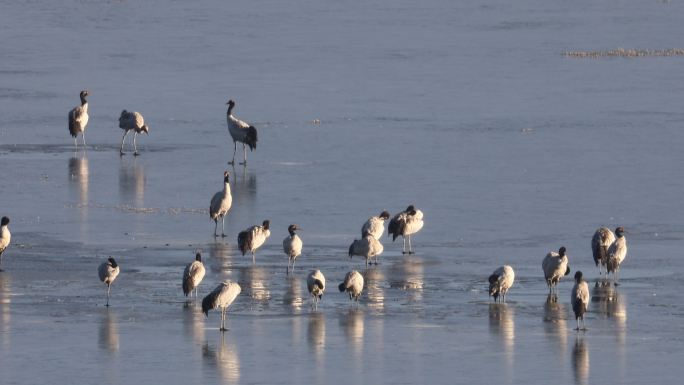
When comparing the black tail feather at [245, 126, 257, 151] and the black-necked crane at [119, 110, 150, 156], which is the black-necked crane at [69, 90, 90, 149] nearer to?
the black-necked crane at [119, 110, 150, 156]

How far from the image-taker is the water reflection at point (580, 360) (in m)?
21.3

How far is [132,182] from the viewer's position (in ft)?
130

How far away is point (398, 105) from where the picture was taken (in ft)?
175

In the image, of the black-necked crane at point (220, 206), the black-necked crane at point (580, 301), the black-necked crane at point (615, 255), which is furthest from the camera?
the black-necked crane at point (220, 206)

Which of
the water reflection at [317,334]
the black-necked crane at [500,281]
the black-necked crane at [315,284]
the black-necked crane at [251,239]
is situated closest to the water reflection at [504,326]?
the black-necked crane at [500,281]

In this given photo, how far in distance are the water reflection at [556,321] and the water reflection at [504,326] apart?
0.49m

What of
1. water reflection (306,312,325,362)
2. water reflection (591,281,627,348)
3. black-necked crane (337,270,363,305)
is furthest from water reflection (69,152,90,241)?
water reflection (591,281,627,348)

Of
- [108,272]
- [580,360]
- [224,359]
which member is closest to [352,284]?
[108,272]

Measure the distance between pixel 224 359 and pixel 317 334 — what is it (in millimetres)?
2037

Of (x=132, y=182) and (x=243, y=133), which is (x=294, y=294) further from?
(x=243, y=133)

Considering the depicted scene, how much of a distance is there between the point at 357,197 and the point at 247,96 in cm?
1952

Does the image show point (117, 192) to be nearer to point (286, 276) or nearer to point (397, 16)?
point (286, 276)

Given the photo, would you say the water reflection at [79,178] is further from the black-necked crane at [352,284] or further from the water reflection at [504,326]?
the water reflection at [504,326]

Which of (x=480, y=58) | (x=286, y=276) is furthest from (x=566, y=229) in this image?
(x=480, y=58)
